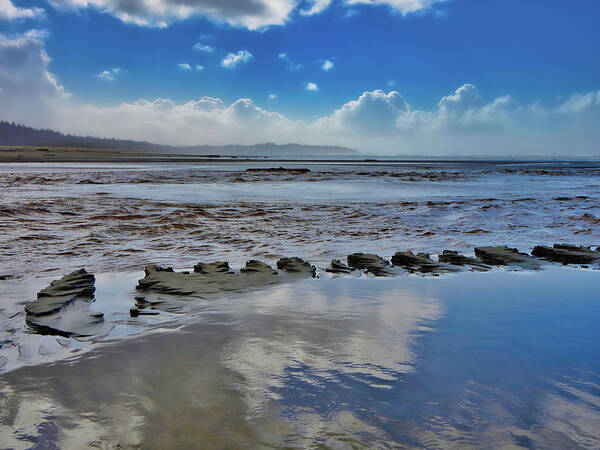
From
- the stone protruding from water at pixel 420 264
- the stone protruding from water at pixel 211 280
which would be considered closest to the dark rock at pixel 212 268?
the stone protruding from water at pixel 211 280

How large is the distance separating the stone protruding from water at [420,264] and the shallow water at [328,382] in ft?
5.55

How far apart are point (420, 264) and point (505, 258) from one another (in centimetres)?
154

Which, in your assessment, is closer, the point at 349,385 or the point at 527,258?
the point at 349,385

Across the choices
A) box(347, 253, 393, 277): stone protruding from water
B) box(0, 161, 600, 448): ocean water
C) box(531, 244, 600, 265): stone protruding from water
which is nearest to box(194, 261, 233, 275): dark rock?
box(0, 161, 600, 448): ocean water

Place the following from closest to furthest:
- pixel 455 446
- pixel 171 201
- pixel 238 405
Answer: pixel 455 446 < pixel 238 405 < pixel 171 201

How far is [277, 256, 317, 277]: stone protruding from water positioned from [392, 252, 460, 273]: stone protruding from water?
1434 millimetres

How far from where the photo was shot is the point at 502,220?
11680 millimetres

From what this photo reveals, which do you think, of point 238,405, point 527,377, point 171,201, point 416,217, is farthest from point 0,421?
point 171,201

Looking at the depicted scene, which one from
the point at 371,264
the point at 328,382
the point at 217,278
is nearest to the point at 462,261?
the point at 371,264

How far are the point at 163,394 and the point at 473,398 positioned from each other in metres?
1.93

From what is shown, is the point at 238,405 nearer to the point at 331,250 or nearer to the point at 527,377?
the point at 527,377

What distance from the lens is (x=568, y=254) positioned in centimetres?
682

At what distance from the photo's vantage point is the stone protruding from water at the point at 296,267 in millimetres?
5848

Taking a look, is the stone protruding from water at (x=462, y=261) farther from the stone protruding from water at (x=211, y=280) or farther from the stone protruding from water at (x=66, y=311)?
the stone protruding from water at (x=66, y=311)
